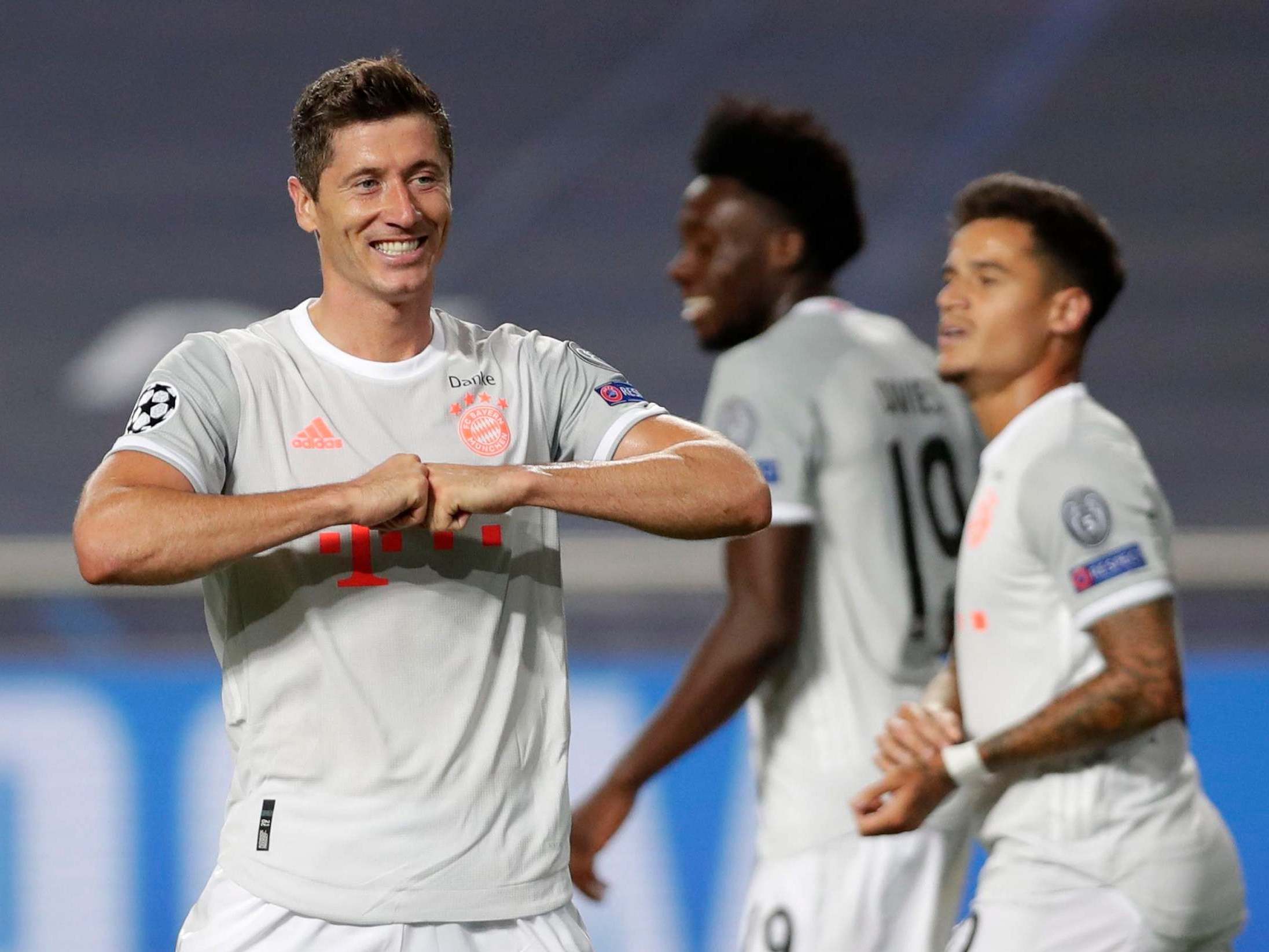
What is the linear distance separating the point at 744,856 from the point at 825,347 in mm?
1748

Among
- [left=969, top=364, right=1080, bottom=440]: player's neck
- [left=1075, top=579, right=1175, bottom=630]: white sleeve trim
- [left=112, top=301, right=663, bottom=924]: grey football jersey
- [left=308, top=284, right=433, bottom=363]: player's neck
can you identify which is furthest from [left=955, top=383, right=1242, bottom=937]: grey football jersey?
[left=308, top=284, right=433, bottom=363]: player's neck

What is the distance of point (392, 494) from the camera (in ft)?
7.54

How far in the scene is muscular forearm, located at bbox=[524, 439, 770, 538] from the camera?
243cm

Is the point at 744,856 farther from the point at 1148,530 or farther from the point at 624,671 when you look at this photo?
the point at 1148,530

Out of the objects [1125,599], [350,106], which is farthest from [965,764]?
[350,106]

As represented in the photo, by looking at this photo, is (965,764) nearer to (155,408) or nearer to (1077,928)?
(1077,928)

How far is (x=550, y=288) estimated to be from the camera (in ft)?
23.4

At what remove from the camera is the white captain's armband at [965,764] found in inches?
126

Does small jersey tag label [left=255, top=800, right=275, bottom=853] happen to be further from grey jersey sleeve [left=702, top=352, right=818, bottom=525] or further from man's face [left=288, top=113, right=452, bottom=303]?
grey jersey sleeve [left=702, top=352, right=818, bottom=525]

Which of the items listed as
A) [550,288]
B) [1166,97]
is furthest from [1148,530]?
[1166,97]

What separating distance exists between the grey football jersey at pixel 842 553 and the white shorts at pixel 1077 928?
66 cm

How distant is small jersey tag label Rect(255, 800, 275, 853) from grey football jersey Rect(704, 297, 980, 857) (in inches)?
62.6

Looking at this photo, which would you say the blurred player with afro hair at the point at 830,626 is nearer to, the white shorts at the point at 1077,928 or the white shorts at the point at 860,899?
the white shorts at the point at 860,899

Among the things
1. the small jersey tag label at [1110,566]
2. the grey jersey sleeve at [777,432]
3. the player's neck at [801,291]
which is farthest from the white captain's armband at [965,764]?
the player's neck at [801,291]
